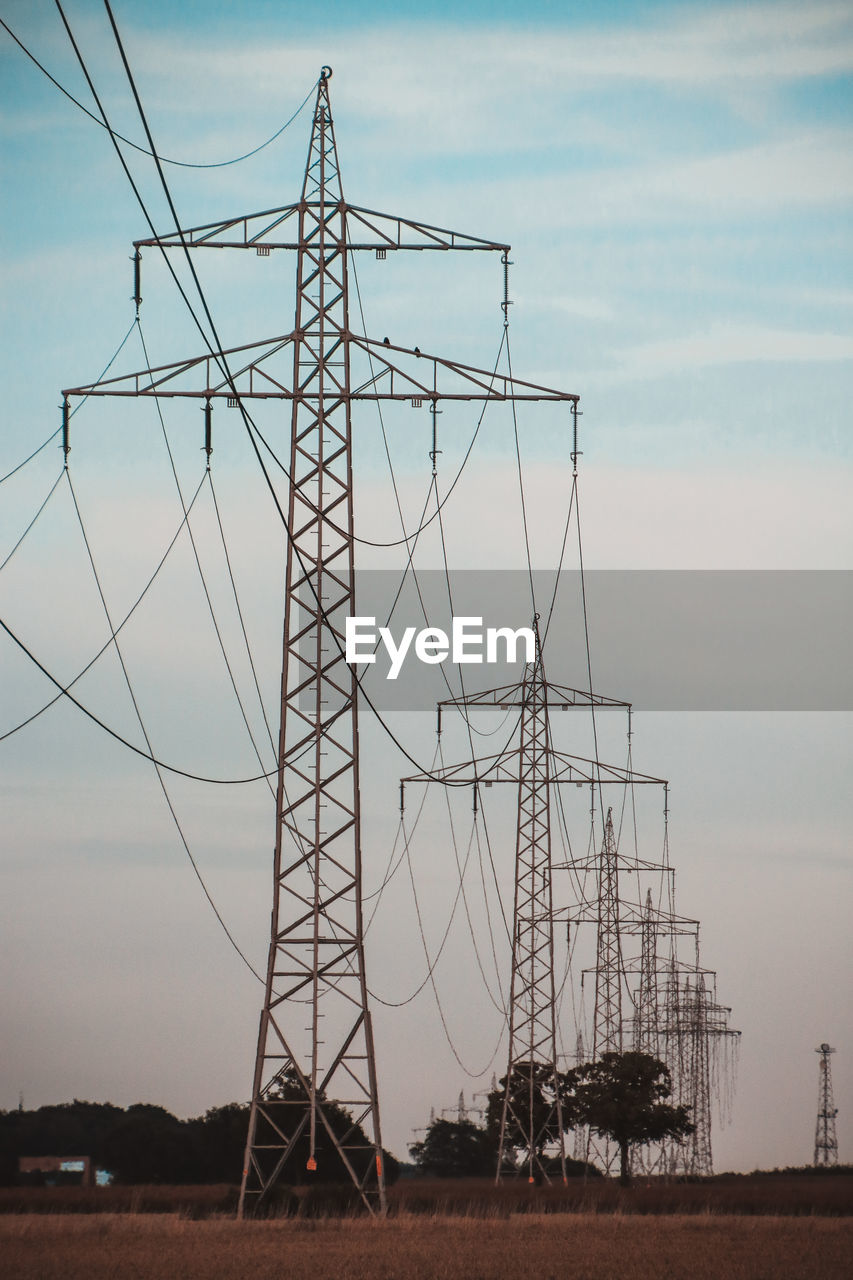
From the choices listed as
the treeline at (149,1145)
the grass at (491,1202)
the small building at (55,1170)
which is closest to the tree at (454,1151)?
the treeline at (149,1145)

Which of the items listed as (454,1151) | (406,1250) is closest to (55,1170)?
(406,1250)

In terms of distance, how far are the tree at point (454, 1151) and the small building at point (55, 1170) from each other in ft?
180

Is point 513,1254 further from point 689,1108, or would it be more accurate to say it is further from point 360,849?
point 689,1108

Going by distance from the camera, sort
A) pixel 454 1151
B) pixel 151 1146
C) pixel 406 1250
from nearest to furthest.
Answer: pixel 406 1250, pixel 151 1146, pixel 454 1151

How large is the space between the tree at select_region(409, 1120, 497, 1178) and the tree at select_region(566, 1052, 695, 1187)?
53.6m

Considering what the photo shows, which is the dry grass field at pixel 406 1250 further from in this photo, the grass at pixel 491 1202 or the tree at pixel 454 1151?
the tree at pixel 454 1151

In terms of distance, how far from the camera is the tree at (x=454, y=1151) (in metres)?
124

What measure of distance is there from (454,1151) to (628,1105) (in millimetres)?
59687

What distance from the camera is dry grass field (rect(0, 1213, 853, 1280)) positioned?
27.1 metres

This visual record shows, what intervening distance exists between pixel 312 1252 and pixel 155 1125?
5217cm

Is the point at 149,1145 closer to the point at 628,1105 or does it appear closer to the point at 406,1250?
the point at 628,1105

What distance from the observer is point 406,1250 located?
3011 centimetres

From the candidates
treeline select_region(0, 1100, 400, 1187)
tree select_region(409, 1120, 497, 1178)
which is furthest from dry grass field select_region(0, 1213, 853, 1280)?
tree select_region(409, 1120, 497, 1178)

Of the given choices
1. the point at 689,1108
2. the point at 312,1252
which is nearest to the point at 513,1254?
the point at 312,1252
